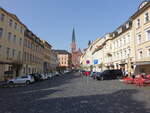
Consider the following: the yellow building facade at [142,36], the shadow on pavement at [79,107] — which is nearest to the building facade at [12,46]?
the shadow on pavement at [79,107]

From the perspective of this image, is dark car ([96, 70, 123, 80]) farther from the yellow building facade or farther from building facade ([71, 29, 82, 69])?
building facade ([71, 29, 82, 69])

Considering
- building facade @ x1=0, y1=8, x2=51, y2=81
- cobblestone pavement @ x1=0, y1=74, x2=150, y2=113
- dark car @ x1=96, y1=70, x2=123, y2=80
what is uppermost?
building facade @ x1=0, y1=8, x2=51, y2=81

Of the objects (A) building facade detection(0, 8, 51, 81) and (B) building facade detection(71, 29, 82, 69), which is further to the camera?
(B) building facade detection(71, 29, 82, 69)

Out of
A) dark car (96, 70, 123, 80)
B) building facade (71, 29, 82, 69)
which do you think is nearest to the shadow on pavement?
dark car (96, 70, 123, 80)

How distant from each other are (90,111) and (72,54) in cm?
14283

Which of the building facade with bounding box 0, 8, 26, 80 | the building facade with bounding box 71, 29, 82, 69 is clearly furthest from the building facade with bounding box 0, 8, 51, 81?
the building facade with bounding box 71, 29, 82, 69

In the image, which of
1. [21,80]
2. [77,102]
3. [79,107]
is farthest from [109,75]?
[79,107]

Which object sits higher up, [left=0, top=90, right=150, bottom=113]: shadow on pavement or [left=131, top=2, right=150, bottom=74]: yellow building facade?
[left=131, top=2, right=150, bottom=74]: yellow building facade

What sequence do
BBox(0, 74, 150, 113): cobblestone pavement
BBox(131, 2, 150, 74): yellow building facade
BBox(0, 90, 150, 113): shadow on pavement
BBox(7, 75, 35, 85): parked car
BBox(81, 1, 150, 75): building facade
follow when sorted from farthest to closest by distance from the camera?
BBox(81, 1, 150, 75): building facade, BBox(131, 2, 150, 74): yellow building facade, BBox(7, 75, 35, 85): parked car, BBox(0, 74, 150, 113): cobblestone pavement, BBox(0, 90, 150, 113): shadow on pavement

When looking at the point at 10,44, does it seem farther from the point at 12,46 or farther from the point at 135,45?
the point at 135,45

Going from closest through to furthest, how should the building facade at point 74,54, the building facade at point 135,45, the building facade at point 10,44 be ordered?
the building facade at point 135,45
the building facade at point 10,44
the building facade at point 74,54

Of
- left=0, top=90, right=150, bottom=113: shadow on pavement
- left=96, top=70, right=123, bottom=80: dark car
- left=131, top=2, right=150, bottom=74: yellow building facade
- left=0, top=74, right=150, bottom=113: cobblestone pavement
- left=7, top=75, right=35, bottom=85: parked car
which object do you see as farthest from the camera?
left=96, top=70, right=123, bottom=80: dark car

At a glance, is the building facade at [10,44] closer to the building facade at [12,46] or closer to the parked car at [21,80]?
the building facade at [12,46]

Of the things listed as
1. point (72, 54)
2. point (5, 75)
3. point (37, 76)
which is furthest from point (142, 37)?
point (72, 54)
